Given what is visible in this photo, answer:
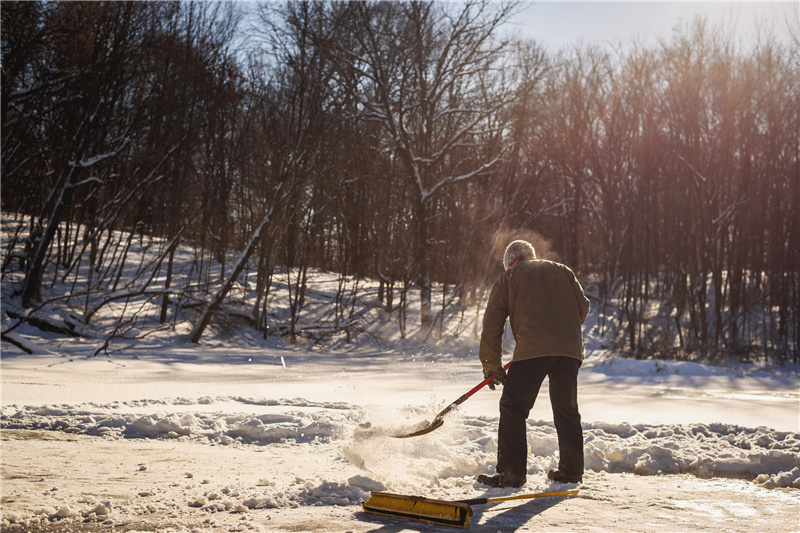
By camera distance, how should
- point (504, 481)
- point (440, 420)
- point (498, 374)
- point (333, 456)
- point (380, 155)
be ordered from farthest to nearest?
1. point (380, 155)
2. point (333, 456)
3. point (440, 420)
4. point (498, 374)
5. point (504, 481)

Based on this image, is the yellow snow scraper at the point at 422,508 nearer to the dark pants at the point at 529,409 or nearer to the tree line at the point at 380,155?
the dark pants at the point at 529,409

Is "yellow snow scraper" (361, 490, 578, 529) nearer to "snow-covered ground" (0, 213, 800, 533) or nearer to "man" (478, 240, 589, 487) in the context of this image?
"snow-covered ground" (0, 213, 800, 533)

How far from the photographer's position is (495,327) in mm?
4605

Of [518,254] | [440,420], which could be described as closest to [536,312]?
[518,254]

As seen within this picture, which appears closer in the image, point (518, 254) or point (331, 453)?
point (518, 254)

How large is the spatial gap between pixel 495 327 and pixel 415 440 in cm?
131

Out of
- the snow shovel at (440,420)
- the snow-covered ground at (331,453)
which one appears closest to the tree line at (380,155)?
the snow-covered ground at (331,453)

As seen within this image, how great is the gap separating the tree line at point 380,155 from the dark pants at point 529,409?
1014 cm

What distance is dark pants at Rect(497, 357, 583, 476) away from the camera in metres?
4.45

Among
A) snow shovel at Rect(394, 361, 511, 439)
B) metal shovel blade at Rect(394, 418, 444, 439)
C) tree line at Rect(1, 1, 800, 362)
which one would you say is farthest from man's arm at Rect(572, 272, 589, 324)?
tree line at Rect(1, 1, 800, 362)

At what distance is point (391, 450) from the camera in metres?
5.12

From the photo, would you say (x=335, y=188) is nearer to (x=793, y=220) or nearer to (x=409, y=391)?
(x=409, y=391)

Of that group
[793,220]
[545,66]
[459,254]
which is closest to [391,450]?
[459,254]

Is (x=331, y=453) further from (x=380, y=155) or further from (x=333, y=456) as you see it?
(x=380, y=155)
